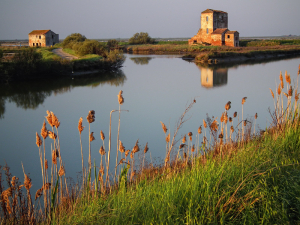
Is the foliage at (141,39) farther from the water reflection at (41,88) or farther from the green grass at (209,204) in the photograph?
the green grass at (209,204)

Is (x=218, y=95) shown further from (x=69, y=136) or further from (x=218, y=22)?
(x=218, y=22)

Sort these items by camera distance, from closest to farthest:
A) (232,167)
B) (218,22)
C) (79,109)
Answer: (232,167), (79,109), (218,22)

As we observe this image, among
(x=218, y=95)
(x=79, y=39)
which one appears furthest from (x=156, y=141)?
(x=79, y=39)

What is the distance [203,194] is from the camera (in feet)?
8.14

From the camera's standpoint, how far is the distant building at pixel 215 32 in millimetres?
37875

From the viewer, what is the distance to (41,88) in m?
14.4

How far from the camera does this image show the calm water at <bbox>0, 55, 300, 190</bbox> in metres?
6.76

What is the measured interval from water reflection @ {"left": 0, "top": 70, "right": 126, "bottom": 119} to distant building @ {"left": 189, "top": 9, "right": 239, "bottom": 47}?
2287cm

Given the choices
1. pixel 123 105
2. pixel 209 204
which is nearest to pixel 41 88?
pixel 123 105

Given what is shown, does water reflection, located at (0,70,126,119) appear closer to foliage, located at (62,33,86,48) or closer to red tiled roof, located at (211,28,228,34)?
foliage, located at (62,33,86,48)

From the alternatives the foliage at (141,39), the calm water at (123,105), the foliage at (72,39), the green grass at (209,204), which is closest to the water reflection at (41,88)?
the calm water at (123,105)

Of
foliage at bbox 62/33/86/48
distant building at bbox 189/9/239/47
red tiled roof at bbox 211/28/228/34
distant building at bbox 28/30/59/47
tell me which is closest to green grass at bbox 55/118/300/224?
foliage at bbox 62/33/86/48

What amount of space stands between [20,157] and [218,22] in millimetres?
38642

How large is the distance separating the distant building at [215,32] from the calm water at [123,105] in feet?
64.7
